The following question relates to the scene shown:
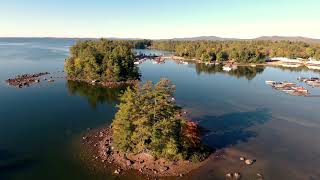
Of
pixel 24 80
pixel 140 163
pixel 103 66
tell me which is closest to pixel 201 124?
pixel 140 163

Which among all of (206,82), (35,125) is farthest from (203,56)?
(35,125)

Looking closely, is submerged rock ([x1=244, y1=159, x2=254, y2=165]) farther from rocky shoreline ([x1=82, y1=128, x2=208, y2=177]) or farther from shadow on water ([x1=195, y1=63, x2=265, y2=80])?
shadow on water ([x1=195, y1=63, x2=265, y2=80])

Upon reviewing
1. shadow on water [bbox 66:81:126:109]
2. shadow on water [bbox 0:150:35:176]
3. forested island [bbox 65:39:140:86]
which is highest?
forested island [bbox 65:39:140:86]

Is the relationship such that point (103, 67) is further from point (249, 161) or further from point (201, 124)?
point (249, 161)

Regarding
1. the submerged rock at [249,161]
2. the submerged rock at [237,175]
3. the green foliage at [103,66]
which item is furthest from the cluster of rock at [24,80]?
the submerged rock at [237,175]

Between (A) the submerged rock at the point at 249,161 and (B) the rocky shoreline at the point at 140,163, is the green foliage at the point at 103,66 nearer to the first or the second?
(B) the rocky shoreline at the point at 140,163

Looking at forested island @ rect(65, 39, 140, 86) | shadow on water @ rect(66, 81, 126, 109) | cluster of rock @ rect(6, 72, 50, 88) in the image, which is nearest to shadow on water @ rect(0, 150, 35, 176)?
shadow on water @ rect(66, 81, 126, 109)

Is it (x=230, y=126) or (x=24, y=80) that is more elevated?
(x=24, y=80)

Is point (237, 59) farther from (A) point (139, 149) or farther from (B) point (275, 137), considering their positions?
(A) point (139, 149)
